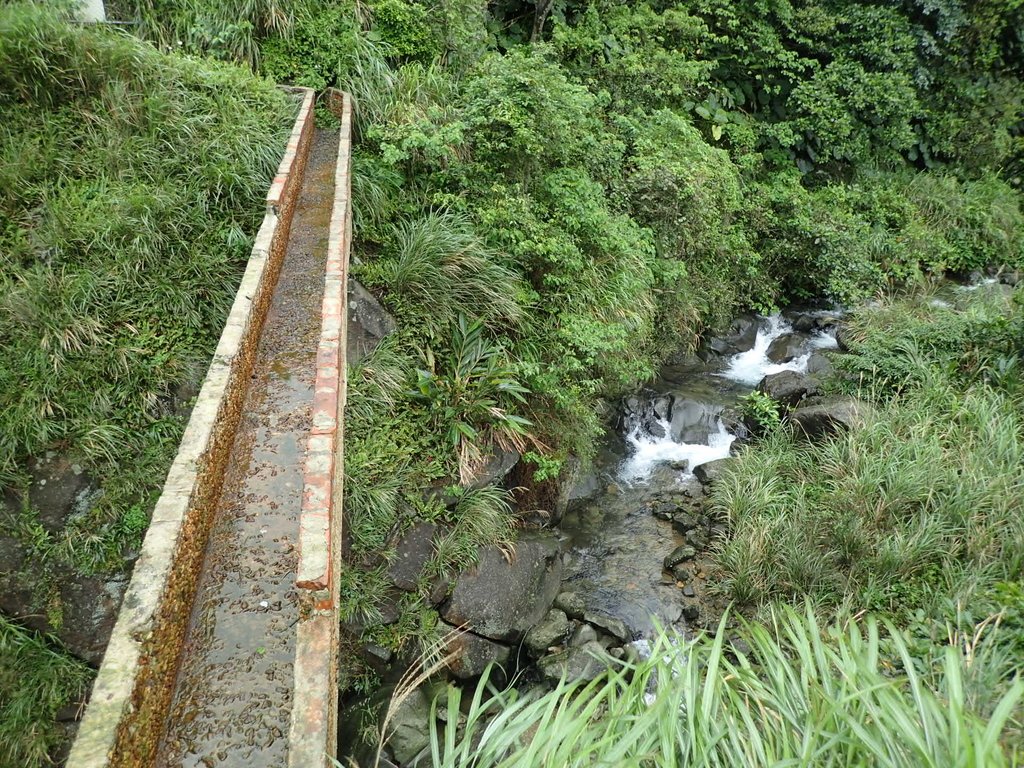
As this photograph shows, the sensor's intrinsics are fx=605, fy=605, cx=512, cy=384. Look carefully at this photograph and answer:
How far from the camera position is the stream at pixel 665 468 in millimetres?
5773

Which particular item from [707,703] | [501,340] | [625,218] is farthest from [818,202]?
[707,703]

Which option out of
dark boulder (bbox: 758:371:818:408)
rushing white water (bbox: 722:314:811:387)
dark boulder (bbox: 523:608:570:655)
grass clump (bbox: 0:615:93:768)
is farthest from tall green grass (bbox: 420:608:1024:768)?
rushing white water (bbox: 722:314:811:387)

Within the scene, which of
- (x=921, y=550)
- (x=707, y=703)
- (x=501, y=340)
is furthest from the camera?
(x=501, y=340)

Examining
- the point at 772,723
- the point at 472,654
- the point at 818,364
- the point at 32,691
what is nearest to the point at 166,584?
the point at 32,691

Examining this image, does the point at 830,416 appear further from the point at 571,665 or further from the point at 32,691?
the point at 32,691

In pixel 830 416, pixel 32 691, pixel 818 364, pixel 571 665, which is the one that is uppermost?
pixel 830 416

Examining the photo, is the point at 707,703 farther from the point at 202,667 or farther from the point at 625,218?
the point at 625,218

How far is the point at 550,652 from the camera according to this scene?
204 inches

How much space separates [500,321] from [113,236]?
346 cm

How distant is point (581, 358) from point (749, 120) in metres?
7.23

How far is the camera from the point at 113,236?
16.8 ft

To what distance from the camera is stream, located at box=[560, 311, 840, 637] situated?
18.9 ft

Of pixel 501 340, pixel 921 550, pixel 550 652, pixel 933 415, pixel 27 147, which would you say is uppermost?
pixel 27 147

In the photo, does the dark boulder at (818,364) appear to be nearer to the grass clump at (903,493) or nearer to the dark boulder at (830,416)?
the grass clump at (903,493)
